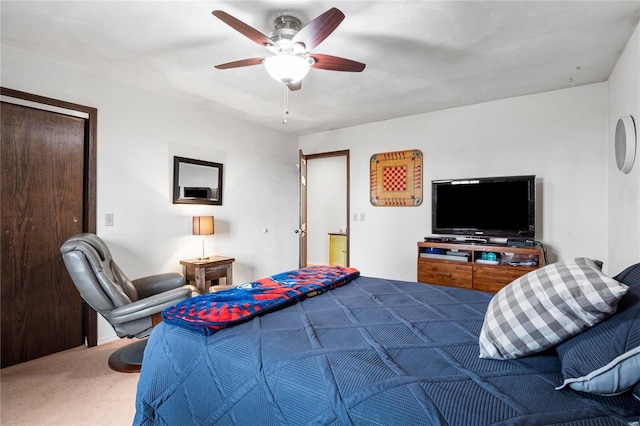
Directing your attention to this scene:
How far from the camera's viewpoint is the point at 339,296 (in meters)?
1.97

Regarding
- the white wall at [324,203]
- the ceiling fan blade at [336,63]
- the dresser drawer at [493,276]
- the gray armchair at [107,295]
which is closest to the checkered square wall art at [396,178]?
the dresser drawer at [493,276]

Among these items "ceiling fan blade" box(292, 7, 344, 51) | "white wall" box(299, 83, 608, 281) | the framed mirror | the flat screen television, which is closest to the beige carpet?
the framed mirror

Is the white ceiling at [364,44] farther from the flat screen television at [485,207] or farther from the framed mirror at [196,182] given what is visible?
the flat screen television at [485,207]

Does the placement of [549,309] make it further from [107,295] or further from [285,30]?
[107,295]

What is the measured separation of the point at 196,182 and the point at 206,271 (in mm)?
1067

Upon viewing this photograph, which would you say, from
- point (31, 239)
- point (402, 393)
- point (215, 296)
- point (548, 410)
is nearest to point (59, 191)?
point (31, 239)

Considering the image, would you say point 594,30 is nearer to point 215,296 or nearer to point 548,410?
point 548,410

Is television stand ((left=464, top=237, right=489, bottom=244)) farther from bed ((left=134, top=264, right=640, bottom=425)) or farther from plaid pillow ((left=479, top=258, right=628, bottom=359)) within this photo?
plaid pillow ((left=479, top=258, right=628, bottom=359))

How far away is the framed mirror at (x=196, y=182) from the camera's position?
359 centimetres

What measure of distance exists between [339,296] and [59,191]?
8.57 ft

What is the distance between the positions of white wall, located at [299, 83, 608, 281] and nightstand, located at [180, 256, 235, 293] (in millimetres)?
1941

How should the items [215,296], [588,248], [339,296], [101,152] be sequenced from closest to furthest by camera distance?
1. [215,296]
2. [339,296]
3. [101,152]
4. [588,248]

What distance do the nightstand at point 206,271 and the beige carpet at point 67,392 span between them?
1009 millimetres

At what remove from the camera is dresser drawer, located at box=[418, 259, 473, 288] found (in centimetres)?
352
